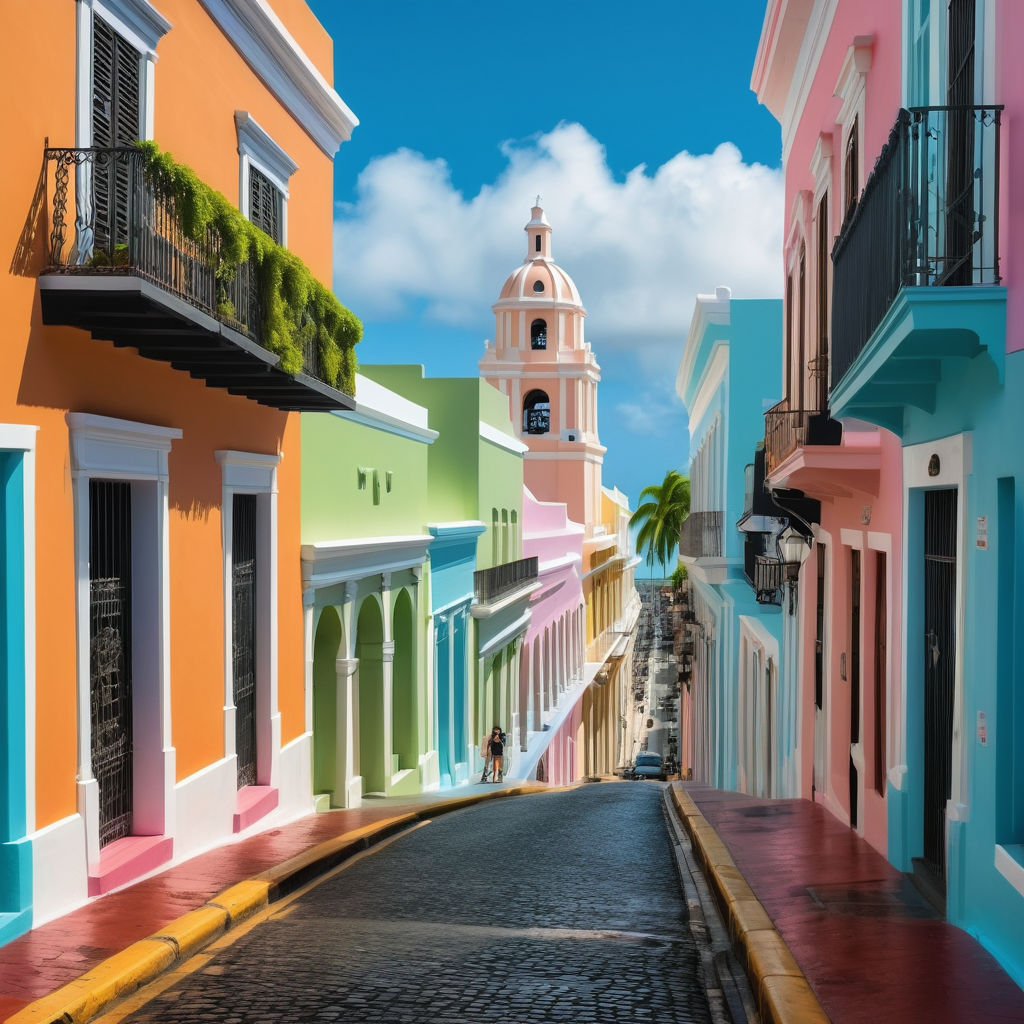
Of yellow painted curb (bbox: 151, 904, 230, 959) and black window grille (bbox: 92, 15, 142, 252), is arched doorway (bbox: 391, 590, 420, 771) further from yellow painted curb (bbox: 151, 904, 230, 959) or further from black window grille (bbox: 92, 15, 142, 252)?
yellow painted curb (bbox: 151, 904, 230, 959)

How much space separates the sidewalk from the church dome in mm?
31510

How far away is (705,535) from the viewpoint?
2259cm

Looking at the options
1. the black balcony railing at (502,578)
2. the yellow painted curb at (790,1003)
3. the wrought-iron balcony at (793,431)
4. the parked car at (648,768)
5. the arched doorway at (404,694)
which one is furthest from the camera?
the parked car at (648,768)

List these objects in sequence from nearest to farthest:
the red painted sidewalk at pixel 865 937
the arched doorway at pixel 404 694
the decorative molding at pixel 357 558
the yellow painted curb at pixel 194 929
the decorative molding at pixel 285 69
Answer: the red painted sidewalk at pixel 865 937 → the yellow painted curb at pixel 194 929 → the decorative molding at pixel 285 69 → the decorative molding at pixel 357 558 → the arched doorway at pixel 404 694

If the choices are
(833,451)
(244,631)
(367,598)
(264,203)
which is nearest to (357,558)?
(367,598)

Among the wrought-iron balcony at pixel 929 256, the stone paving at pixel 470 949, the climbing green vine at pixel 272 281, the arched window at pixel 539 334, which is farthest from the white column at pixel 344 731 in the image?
the arched window at pixel 539 334

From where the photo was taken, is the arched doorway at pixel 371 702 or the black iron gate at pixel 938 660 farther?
the arched doorway at pixel 371 702

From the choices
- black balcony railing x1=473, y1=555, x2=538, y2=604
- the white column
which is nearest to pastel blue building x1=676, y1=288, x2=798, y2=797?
black balcony railing x1=473, y1=555, x2=538, y2=604

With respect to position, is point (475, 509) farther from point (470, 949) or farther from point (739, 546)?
point (470, 949)

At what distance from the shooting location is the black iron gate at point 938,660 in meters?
7.48

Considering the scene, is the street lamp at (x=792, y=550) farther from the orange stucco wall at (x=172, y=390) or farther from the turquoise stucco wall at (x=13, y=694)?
the turquoise stucco wall at (x=13, y=694)

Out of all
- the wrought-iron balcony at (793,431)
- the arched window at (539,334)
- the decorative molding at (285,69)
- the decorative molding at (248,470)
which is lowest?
the decorative molding at (248,470)

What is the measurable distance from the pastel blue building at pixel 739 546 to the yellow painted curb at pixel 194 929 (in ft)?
27.5

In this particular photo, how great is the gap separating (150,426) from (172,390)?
2.48ft
